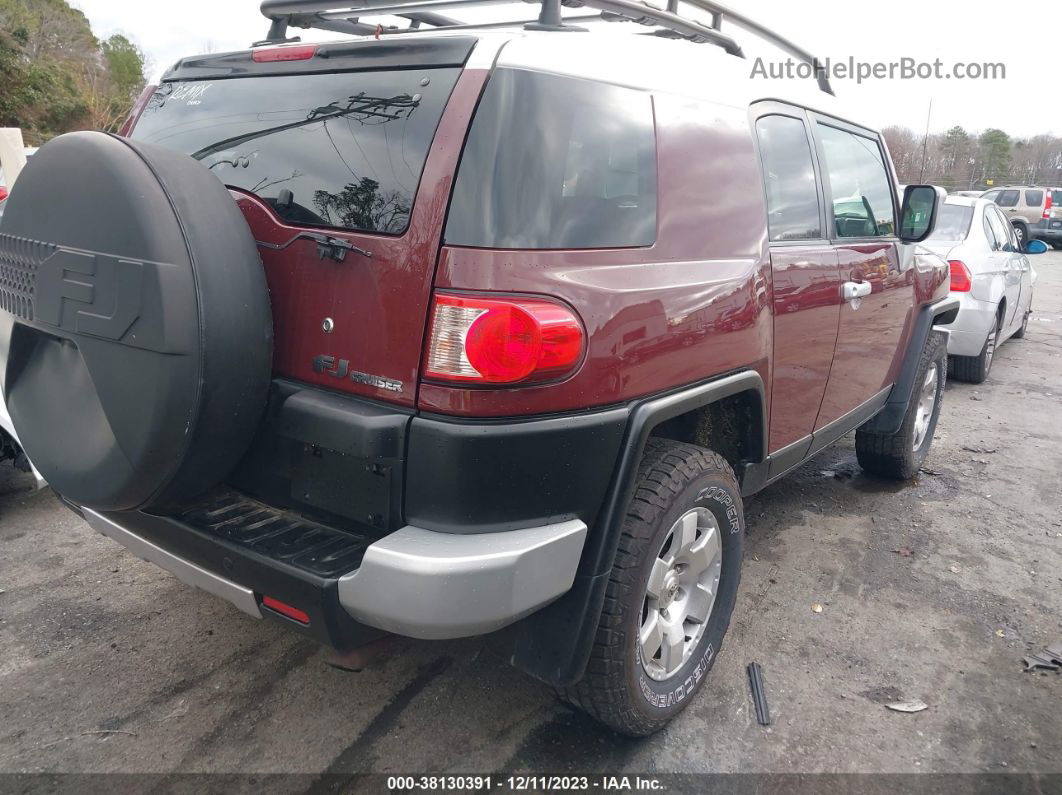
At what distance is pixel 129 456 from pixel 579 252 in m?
1.21

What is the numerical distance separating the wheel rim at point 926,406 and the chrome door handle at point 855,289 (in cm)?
153

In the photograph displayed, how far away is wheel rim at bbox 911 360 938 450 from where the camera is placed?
465 centimetres

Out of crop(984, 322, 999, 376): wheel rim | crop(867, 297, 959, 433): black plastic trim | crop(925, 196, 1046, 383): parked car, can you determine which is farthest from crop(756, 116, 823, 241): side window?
crop(984, 322, 999, 376): wheel rim

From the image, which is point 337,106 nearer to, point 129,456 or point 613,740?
point 129,456

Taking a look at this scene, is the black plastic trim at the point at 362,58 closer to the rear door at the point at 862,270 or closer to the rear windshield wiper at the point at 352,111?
the rear windshield wiper at the point at 352,111

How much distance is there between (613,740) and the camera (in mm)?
2447

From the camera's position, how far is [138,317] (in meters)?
1.80

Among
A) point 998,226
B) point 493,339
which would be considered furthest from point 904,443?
point 998,226

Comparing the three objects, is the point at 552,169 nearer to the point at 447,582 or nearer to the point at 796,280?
the point at 447,582

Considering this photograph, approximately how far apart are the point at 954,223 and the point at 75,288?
23.2ft

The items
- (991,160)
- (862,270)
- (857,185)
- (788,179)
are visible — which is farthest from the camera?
(991,160)

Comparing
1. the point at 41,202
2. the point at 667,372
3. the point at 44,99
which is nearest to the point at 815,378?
the point at 667,372

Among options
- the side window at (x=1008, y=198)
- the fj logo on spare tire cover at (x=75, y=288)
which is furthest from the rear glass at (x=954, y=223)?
the side window at (x=1008, y=198)

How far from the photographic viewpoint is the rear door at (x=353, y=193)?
1874 mm
